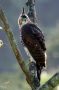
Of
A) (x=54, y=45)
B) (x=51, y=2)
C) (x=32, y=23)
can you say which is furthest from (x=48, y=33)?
(x=32, y=23)

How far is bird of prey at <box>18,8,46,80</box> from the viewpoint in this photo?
3.06 meters

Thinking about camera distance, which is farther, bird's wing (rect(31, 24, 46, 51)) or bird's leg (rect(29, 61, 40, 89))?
bird's wing (rect(31, 24, 46, 51))

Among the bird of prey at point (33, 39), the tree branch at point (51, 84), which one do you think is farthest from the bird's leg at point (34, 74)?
the tree branch at point (51, 84)

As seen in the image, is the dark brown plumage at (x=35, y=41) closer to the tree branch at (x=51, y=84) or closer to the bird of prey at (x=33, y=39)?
the bird of prey at (x=33, y=39)

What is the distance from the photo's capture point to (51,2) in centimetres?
1662

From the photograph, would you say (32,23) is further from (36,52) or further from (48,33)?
(48,33)

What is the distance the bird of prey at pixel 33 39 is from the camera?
3.06m

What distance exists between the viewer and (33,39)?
3.15 m

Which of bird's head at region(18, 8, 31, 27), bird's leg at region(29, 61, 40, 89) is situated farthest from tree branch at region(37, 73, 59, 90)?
bird's head at region(18, 8, 31, 27)

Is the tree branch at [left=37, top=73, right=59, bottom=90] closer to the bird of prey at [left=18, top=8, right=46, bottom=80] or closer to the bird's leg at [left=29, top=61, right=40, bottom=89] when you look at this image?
the bird's leg at [left=29, top=61, right=40, bottom=89]

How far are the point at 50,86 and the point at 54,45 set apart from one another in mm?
11975

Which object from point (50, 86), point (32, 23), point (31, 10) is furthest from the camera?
point (32, 23)

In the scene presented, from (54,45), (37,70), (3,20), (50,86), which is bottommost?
(54,45)

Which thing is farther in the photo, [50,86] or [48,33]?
[48,33]
